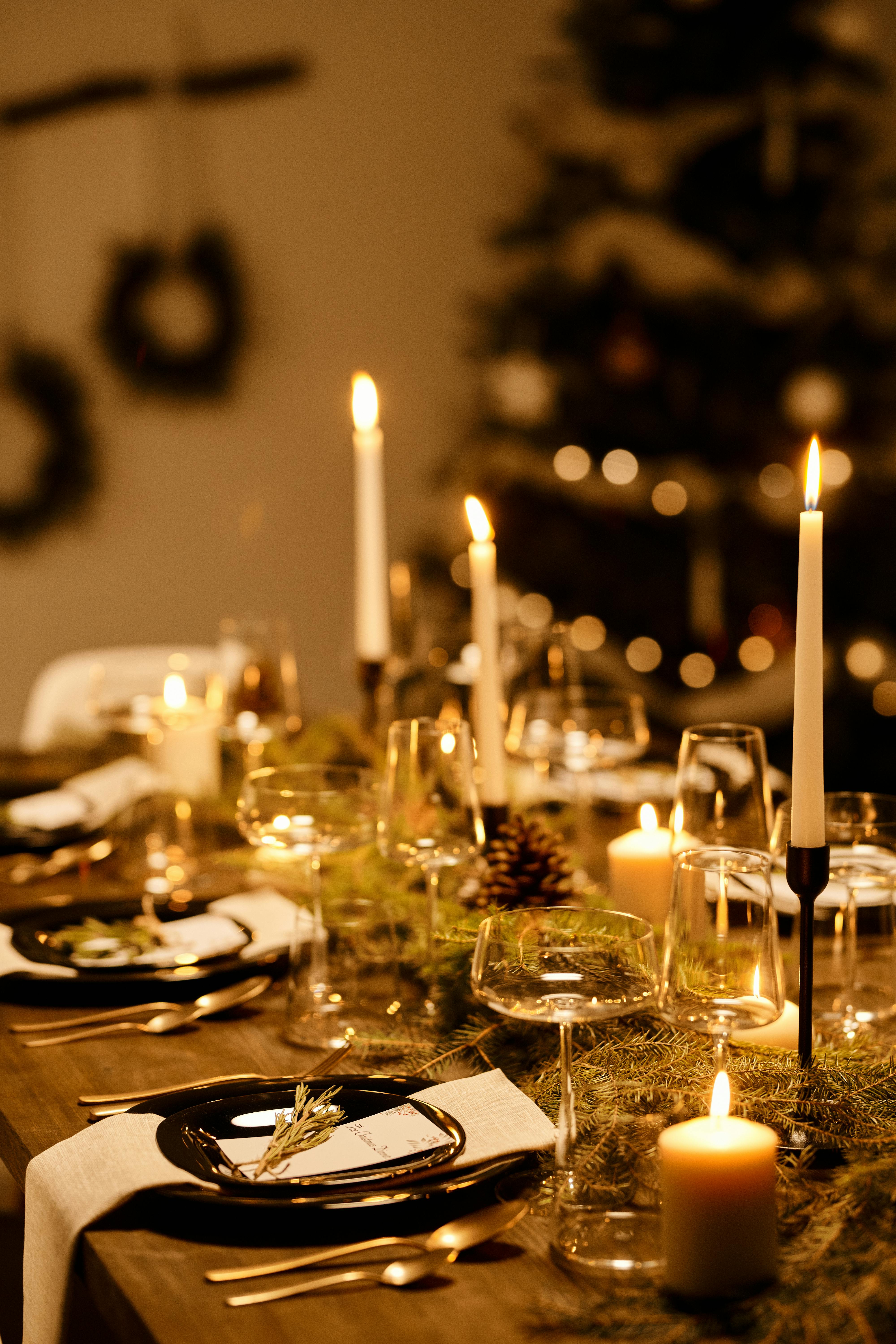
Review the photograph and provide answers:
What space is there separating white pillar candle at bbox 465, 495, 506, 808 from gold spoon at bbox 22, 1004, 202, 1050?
1.04 ft

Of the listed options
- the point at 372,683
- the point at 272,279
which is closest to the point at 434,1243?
the point at 372,683

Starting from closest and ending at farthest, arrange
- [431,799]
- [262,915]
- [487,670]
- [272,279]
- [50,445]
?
[431,799], [487,670], [262,915], [50,445], [272,279]

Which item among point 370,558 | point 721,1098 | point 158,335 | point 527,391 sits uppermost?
point 158,335

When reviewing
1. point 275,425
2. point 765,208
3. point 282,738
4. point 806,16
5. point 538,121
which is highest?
point 806,16

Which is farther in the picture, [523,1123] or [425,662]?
[425,662]

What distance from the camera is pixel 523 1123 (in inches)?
35.4

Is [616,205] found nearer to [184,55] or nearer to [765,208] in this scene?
[765,208]

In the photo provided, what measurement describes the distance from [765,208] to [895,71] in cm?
76

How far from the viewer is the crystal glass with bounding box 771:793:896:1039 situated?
115 cm

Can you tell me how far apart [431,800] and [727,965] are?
→ 37 cm

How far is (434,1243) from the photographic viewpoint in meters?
0.78

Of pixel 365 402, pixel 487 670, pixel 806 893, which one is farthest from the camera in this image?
pixel 365 402

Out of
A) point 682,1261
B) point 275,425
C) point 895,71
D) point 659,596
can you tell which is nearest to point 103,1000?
point 682,1261

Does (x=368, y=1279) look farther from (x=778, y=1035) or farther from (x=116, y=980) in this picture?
(x=116, y=980)
